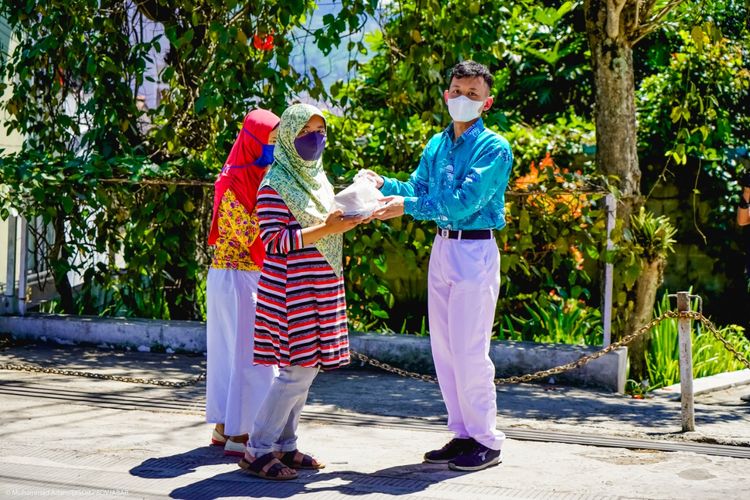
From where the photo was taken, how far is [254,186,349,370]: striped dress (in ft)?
17.4

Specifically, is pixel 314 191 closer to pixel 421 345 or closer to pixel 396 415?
pixel 396 415

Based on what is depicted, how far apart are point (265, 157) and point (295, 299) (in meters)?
0.94

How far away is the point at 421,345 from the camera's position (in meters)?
8.66

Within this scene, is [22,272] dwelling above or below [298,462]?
above

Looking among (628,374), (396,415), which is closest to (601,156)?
(628,374)

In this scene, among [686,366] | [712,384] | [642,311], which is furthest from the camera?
[642,311]

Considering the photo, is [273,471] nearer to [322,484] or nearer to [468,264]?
[322,484]

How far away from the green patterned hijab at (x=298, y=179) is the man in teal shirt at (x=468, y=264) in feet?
1.21

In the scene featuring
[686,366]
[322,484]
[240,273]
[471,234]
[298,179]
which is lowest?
[322,484]

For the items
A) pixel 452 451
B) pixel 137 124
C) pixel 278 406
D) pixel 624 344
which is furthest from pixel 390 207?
pixel 137 124

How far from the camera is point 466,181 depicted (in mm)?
5523

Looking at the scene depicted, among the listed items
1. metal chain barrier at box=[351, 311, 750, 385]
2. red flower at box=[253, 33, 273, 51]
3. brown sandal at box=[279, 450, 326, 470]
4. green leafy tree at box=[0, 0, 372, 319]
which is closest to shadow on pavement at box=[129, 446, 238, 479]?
brown sandal at box=[279, 450, 326, 470]

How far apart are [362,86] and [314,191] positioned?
6.70 meters

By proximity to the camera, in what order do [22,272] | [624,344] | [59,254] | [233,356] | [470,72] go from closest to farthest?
[470,72] < [233,356] < [624,344] < [22,272] < [59,254]
